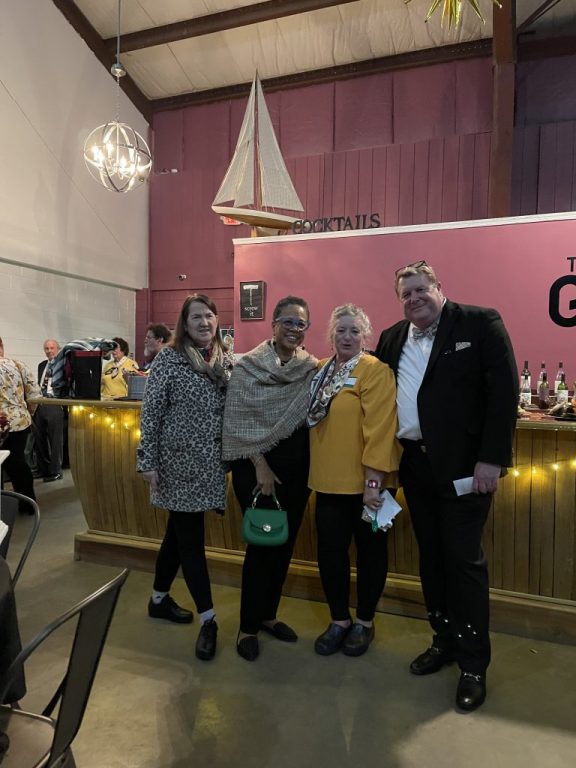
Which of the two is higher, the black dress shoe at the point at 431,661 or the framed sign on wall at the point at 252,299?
the framed sign on wall at the point at 252,299

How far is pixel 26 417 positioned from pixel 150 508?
5.95 feet

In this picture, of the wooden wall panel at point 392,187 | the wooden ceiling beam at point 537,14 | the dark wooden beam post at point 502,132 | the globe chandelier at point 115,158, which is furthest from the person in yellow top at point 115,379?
the wooden ceiling beam at point 537,14

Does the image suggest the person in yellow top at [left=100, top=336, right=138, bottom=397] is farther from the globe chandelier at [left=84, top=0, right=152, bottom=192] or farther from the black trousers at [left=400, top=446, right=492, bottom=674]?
the black trousers at [left=400, top=446, right=492, bottom=674]

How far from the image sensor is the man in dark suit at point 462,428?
6.12 ft

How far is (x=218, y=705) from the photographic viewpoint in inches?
75.9

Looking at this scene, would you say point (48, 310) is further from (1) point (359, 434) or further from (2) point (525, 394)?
(1) point (359, 434)

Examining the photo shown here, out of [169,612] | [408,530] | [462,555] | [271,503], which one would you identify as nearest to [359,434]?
[271,503]

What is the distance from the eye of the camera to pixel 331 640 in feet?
7.43

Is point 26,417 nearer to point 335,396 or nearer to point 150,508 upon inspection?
point 150,508

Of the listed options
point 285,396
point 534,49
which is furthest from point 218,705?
point 534,49

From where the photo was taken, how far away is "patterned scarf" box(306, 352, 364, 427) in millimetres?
2104

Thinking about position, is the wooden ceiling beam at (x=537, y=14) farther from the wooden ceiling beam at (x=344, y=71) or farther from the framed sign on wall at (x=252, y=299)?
the framed sign on wall at (x=252, y=299)

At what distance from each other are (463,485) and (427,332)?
1.87 ft

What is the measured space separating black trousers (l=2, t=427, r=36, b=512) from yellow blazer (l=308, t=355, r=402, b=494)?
3.13 m
